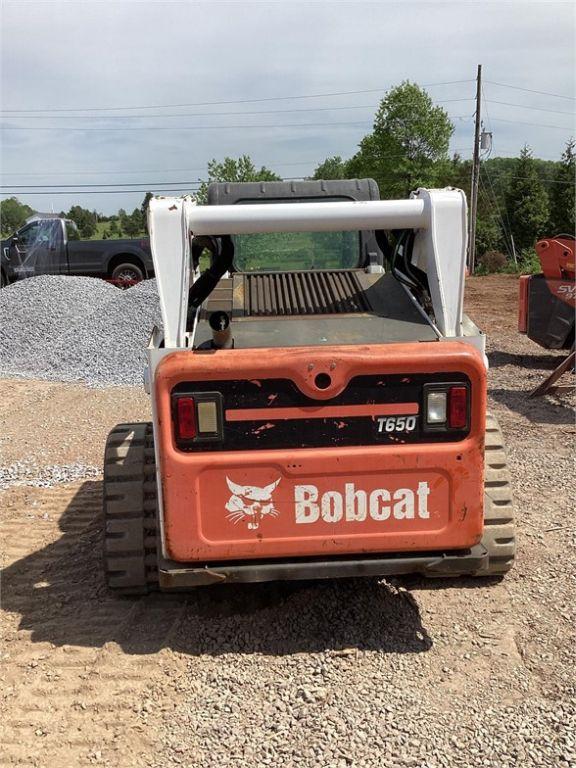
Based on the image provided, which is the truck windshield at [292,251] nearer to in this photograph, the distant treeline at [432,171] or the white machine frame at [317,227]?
the white machine frame at [317,227]

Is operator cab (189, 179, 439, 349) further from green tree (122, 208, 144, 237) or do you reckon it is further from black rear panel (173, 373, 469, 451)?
green tree (122, 208, 144, 237)

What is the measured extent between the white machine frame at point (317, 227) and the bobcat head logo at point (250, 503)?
68cm

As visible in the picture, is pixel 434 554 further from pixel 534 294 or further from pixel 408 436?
pixel 534 294

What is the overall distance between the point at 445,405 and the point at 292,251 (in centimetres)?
219

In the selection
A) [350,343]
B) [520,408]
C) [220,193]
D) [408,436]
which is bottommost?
[520,408]

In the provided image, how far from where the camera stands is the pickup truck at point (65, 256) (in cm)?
1706

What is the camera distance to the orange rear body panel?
3.03m

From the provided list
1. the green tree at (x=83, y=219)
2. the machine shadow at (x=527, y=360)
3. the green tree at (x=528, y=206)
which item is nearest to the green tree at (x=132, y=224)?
the green tree at (x=83, y=219)

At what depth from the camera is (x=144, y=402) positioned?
832 cm

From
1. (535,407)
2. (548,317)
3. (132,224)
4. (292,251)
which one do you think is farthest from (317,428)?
(132,224)

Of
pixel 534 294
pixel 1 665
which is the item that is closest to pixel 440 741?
pixel 1 665

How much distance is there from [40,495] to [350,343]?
3.26 m

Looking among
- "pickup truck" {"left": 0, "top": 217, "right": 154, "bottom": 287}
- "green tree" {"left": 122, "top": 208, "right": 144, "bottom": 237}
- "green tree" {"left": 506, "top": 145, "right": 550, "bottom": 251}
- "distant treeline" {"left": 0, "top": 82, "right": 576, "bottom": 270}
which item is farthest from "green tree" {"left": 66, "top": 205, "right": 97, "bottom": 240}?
"pickup truck" {"left": 0, "top": 217, "right": 154, "bottom": 287}

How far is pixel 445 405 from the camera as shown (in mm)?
3092
